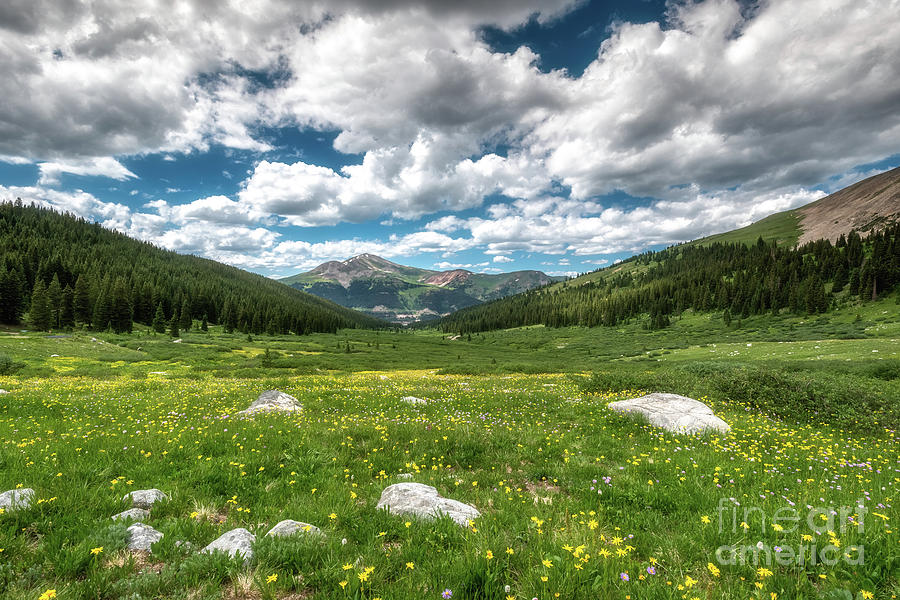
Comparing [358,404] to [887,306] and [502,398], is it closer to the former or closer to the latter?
[502,398]

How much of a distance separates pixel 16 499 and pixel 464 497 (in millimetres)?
7185

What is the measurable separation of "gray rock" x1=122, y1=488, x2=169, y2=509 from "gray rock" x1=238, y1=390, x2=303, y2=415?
6981 mm

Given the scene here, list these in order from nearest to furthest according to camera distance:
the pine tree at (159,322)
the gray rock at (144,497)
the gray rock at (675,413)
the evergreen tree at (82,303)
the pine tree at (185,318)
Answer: the gray rock at (144,497) → the gray rock at (675,413) → the evergreen tree at (82,303) → the pine tree at (159,322) → the pine tree at (185,318)

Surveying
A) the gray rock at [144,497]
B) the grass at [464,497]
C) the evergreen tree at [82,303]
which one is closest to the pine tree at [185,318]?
the evergreen tree at [82,303]

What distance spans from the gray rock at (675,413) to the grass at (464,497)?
813 mm

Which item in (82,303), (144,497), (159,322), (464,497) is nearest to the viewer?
(144,497)

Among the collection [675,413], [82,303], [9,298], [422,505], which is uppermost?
[9,298]

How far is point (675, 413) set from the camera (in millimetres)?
12109

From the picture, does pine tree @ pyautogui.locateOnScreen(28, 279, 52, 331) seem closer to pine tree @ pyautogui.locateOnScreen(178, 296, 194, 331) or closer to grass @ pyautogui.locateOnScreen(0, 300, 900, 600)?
pine tree @ pyautogui.locateOnScreen(178, 296, 194, 331)

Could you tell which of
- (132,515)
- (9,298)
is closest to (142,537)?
(132,515)

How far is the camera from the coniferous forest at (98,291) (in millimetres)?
92875

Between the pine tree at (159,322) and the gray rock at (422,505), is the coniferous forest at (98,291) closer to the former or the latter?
the pine tree at (159,322)

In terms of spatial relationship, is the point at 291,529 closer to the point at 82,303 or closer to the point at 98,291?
the point at 82,303

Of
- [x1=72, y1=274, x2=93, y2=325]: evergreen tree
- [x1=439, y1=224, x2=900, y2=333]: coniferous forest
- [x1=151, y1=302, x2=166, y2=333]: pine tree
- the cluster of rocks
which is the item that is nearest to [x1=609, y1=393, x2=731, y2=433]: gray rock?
the cluster of rocks
